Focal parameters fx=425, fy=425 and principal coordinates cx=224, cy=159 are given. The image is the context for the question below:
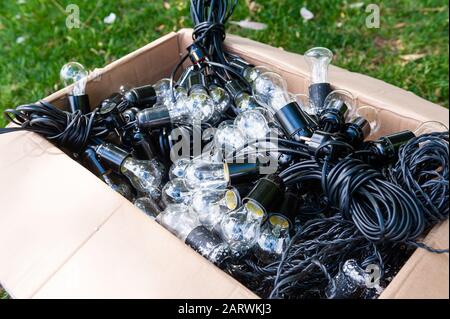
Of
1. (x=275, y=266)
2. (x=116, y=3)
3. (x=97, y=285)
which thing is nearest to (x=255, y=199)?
(x=275, y=266)

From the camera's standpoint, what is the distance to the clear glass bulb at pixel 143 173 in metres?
0.90

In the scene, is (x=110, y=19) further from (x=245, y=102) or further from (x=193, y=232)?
(x=193, y=232)

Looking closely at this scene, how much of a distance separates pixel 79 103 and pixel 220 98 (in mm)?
336

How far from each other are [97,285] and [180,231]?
0.19 meters

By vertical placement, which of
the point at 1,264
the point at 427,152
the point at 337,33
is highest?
the point at 427,152

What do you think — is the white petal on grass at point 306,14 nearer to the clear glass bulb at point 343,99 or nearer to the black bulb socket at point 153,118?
the clear glass bulb at point 343,99

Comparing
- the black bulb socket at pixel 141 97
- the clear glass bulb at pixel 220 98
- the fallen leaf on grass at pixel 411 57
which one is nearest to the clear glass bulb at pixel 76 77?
the black bulb socket at pixel 141 97

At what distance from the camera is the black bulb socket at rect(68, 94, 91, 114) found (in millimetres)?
1008

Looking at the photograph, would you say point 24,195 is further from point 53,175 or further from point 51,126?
point 51,126

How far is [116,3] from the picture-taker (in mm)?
2008

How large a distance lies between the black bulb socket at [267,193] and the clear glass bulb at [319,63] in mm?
360

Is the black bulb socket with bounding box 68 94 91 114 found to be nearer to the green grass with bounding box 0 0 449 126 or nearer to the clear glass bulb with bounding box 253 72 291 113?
the clear glass bulb with bounding box 253 72 291 113

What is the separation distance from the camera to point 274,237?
762mm
